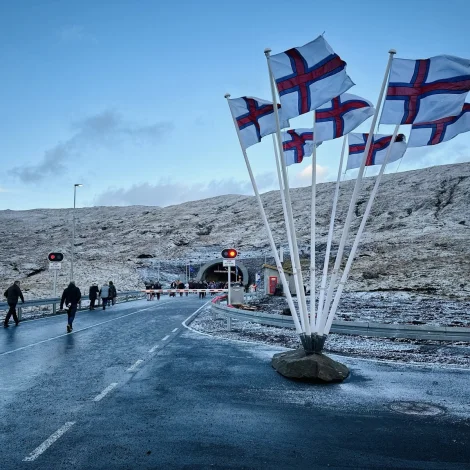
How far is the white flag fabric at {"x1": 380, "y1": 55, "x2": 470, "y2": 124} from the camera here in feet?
30.7

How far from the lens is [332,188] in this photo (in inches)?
A: 3681

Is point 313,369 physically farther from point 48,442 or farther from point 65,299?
point 65,299

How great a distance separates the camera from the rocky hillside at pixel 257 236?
43.3m

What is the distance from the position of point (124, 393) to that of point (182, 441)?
98.3 inches

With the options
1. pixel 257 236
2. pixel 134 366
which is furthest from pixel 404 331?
pixel 257 236

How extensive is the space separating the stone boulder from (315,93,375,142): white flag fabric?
16.6ft

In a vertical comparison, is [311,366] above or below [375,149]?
below

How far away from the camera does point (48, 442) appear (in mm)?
5129

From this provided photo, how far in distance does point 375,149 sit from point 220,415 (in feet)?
26.4

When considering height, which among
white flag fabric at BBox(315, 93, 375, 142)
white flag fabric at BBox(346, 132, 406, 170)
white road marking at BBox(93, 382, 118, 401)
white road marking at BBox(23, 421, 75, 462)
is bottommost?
white road marking at BBox(23, 421, 75, 462)

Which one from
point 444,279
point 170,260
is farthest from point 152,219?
point 444,279

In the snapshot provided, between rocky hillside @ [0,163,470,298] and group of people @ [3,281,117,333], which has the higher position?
rocky hillside @ [0,163,470,298]

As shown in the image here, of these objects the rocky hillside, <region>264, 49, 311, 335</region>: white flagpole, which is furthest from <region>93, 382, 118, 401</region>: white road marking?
the rocky hillside

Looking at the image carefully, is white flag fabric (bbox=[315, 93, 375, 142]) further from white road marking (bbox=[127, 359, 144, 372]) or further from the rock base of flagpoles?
white road marking (bbox=[127, 359, 144, 372])
